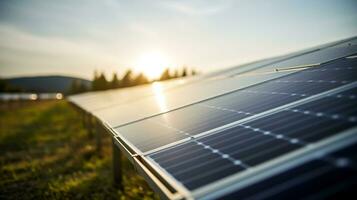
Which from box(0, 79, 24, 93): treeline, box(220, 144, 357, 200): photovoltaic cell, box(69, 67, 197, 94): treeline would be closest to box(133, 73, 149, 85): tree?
box(69, 67, 197, 94): treeline

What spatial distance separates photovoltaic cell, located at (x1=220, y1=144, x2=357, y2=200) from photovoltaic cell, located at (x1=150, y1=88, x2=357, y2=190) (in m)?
0.39

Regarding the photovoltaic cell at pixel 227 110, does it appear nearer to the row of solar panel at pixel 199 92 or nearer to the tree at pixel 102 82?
the row of solar panel at pixel 199 92

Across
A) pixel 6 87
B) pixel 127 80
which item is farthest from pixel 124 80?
pixel 6 87

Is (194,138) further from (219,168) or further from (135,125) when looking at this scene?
(135,125)

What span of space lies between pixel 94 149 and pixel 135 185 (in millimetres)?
5706

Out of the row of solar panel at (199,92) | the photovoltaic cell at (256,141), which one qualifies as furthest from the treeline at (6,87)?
the photovoltaic cell at (256,141)

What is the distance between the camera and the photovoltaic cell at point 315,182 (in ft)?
6.90

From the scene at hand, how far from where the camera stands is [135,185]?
9.95 m

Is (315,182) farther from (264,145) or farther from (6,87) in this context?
(6,87)

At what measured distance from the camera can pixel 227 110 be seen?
18.5 ft

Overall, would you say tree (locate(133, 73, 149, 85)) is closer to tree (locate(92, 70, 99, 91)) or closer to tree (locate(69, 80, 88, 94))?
tree (locate(92, 70, 99, 91))

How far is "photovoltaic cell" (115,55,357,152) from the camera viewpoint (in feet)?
15.7

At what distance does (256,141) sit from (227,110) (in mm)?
2146

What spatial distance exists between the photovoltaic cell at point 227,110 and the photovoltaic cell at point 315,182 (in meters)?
2.16
